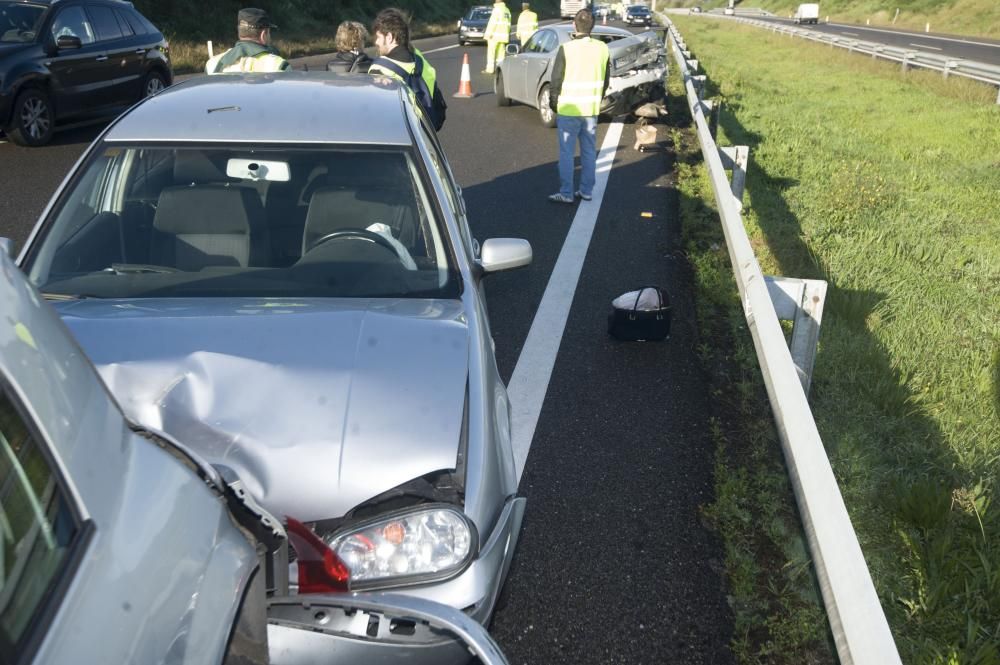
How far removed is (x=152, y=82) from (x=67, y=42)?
7.28ft

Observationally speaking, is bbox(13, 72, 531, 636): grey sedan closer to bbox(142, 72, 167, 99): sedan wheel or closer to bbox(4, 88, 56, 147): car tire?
bbox(4, 88, 56, 147): car tire

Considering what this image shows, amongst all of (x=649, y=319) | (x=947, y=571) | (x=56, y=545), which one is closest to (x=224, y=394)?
(x=56, y=545)

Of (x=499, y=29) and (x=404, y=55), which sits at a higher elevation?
(x=404, y=55)

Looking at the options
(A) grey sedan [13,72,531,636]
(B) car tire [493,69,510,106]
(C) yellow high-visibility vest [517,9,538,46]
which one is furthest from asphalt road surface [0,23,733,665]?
(C) yellow high-visibility vest [517,9,538,46]

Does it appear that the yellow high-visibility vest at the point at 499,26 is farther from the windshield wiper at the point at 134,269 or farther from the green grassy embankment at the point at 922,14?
the green grassy embankment at the point at 922,14

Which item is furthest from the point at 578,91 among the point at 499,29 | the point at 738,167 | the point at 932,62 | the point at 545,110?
the point at 932,62

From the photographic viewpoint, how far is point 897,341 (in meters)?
6.44

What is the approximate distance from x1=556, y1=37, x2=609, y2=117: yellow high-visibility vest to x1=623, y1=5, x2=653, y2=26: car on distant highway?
61.0 meters

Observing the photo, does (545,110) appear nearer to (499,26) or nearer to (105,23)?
(105,23)

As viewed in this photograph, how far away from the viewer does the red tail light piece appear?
2.42 metres

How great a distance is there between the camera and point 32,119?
41.9 feet

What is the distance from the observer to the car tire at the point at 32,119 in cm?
1250

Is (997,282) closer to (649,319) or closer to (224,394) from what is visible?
(649,319)

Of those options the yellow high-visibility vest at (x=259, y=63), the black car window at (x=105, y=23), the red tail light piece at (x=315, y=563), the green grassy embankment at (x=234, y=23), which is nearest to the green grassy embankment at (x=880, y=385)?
the red tail light piece at (x=315, y=563)
